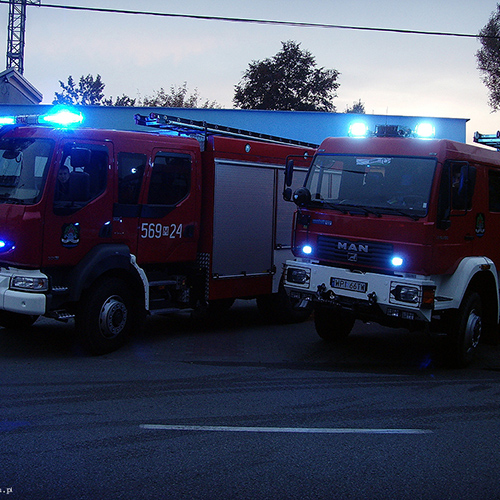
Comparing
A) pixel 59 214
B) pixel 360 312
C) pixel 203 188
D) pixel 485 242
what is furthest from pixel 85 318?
pixel 485 242

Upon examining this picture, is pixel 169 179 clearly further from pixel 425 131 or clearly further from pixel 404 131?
pixel 425 131

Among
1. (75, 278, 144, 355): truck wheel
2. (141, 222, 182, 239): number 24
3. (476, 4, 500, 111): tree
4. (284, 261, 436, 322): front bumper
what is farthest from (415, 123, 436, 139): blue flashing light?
(476, 4, 500, 111): tree

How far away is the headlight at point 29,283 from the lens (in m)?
7.46

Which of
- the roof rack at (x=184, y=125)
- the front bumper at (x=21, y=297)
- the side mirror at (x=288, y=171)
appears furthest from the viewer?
the roof rack at (x=184, y=125)

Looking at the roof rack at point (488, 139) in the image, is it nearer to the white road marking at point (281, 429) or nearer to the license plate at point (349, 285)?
the license plate at point (349, 285)

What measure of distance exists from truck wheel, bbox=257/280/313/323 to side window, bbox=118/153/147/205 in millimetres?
3161

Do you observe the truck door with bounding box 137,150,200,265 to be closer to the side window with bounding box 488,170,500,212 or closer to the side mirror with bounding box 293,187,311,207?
the side mirror with bounding box 293,187,311,207

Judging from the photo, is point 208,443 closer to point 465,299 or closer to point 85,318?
point 85,318

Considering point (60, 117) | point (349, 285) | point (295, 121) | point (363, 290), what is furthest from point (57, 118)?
point (295, 121)

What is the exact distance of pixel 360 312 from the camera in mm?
7770

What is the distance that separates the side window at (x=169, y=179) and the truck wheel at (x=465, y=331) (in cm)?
401

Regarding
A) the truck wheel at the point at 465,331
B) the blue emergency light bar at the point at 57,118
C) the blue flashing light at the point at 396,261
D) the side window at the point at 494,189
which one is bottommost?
the truck wheel at the point at 465,331

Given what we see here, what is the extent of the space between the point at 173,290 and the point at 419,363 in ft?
11.6

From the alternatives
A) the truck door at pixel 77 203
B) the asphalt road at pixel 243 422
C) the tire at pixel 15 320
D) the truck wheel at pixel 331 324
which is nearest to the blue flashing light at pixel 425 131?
the truck wheel at pixel 331 324
